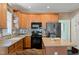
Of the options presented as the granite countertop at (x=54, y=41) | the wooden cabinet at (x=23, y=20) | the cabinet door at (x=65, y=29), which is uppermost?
the wooden cabinet at (x=23, y=20)

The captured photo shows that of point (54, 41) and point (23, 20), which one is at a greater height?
point (23, 20)

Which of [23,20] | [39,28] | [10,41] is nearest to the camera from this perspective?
[10,41]

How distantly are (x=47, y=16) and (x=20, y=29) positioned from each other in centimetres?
40

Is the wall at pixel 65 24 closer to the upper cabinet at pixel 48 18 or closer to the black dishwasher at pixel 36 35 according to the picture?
the upper cabinet at pixel 48 18

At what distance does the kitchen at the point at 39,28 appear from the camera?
1.60 meters

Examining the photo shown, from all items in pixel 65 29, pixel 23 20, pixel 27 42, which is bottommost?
pixel 27 42

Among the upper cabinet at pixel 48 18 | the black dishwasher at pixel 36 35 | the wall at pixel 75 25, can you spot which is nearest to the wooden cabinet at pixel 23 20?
the black dishwasher at pixel 36 35

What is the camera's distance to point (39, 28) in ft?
6.17

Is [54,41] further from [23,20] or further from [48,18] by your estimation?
[23,20]

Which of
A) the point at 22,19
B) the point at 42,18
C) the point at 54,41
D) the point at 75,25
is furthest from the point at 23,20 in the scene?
the point at 75,25

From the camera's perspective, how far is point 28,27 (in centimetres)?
182

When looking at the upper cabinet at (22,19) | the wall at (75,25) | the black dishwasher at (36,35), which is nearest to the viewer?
the wall at (75,25)

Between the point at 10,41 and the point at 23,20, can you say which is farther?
the point at 23,20

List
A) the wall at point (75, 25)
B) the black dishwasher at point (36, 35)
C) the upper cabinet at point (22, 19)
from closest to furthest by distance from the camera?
1. the wall at point (75, 25)
2. the upper cabinet at point (22, 19)
3. the black dishwasher at point (36, 35)
